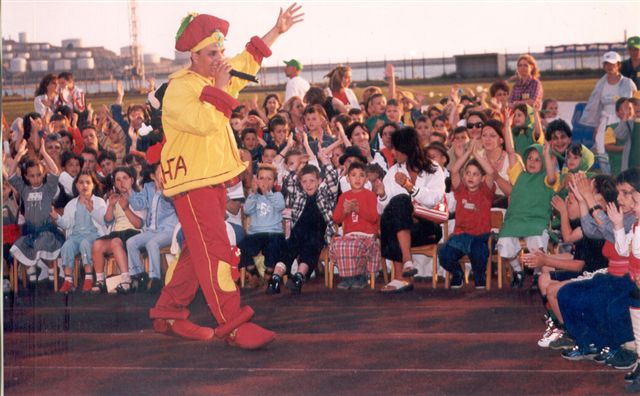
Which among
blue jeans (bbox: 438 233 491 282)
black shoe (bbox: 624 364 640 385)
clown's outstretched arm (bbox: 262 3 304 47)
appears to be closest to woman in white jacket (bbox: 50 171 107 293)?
clown's outstretched arm (bbox: 262 3 304 47)

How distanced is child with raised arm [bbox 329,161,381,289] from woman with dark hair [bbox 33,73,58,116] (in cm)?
219

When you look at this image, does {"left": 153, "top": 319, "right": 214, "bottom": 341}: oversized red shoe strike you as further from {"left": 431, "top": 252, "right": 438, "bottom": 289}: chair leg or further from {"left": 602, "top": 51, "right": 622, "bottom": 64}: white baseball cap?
{"left": 602, "top": 51, "right": 622, "bottom": 64}: white baseball cap

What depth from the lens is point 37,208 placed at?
8219mm

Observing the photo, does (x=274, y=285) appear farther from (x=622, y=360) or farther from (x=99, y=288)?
(x=622, y=360)

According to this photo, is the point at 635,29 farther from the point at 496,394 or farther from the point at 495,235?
the point at 496,394

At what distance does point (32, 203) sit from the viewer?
27.0ft

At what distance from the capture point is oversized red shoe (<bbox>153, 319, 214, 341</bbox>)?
648 centimetres

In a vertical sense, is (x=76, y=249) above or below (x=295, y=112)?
below

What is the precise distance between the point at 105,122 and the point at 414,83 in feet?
8.41

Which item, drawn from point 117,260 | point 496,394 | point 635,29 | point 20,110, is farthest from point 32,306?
point 635,29

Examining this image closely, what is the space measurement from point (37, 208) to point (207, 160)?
2.50 meters

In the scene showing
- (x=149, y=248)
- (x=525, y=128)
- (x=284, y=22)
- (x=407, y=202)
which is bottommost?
(x=149, y=248)

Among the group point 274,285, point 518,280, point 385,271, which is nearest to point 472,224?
point 518,280

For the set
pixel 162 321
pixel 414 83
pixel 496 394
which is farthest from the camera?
pixel 414 83
